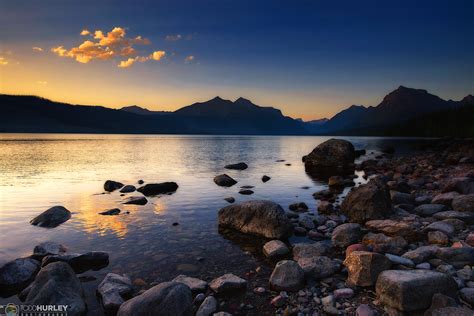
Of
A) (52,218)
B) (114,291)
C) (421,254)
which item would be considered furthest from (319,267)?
(52,218)

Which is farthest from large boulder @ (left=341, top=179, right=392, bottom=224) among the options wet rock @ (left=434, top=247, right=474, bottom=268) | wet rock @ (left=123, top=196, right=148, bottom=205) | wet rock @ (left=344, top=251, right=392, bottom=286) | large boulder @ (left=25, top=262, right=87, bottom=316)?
wet rock @ (left=123, top=196, right=148, bottom=205)

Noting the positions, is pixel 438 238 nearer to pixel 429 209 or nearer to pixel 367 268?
pixel 429 209

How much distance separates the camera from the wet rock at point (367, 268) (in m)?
8.07

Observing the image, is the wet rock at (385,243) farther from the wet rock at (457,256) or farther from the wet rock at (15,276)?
the wet rock at (15,276)

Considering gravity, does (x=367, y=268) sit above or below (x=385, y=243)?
above

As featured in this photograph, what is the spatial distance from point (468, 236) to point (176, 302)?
33.4 ft

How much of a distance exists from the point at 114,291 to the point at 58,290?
1.32 m

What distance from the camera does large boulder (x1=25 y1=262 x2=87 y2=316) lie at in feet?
23.6

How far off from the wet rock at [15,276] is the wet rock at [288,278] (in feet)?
23.6

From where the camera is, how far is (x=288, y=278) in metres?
8.41

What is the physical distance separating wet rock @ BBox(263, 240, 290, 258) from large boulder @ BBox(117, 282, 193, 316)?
452cm

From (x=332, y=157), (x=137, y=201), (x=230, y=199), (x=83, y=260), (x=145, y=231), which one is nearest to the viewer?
(x=83, y=260)

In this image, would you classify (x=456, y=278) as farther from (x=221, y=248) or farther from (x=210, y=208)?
(x=210, y=208)

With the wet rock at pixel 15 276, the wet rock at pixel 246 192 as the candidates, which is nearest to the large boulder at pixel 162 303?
the wet rock at pixel 15 276
